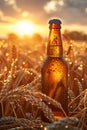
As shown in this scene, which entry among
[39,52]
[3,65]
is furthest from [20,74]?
[39,52]

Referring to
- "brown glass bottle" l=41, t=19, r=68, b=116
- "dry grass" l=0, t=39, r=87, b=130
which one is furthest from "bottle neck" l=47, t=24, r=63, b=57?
"dry grass" l=0, t=39, r=87, b=130

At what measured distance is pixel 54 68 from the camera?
404 cm

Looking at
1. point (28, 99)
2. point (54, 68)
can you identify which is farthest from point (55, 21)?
point (28, 99)

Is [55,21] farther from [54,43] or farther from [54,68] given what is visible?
[54,68]

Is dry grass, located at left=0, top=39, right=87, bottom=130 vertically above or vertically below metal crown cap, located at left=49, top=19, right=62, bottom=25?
below

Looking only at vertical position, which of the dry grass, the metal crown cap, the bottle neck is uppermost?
the metal crown cap

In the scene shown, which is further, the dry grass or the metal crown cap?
the metal crown cap

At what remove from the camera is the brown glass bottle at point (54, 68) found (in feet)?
13.1

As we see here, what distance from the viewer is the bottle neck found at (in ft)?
13.1

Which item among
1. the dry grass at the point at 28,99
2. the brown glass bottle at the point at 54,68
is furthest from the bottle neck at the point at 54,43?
the dry grass at the point at 28,99

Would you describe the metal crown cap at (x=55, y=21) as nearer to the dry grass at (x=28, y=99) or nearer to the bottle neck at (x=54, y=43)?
the bottle neck at (x=54, y=43)

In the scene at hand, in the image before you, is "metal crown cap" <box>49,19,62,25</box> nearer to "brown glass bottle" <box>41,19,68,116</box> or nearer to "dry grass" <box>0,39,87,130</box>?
"brown glass bottle" <box>41,19,68,116</box>

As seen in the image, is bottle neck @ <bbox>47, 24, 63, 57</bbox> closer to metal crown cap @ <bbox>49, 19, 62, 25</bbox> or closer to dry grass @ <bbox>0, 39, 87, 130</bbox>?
metal crown cap @ <bbox>49, 19, 62, 25</bbox>

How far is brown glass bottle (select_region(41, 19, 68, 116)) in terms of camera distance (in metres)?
3.99
